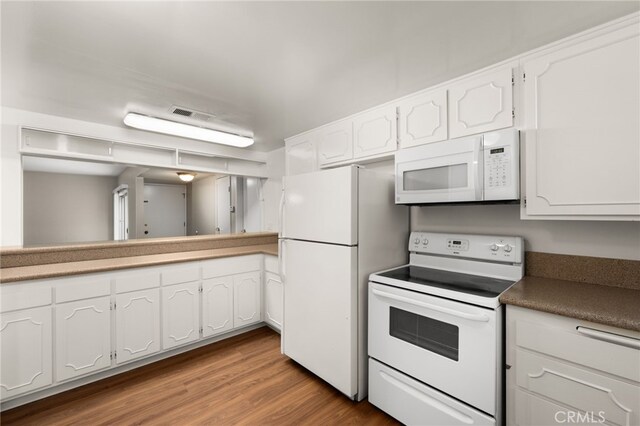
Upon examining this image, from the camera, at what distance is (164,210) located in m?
5.61

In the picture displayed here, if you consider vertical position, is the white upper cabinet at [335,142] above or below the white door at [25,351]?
above

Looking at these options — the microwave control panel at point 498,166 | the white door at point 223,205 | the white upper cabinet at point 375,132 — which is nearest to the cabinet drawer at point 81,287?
the white upper cabinet at point 375,132

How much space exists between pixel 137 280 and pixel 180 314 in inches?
19.3

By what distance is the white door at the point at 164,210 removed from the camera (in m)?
5.37

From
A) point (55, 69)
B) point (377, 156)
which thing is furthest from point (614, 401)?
point (55, 69)

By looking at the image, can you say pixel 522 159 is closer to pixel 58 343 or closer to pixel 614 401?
pixel 614 401

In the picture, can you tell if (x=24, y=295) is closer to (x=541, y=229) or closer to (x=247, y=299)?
(x=247, y=299)

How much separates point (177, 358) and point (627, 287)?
3260 mm

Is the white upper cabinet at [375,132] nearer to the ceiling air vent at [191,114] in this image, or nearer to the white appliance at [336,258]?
the white appliance at [336,258]

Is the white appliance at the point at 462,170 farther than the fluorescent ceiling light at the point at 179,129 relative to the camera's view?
No

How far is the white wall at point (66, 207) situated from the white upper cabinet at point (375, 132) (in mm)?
5231

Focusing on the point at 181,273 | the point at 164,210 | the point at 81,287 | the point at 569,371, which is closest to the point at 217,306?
the point at 181,273

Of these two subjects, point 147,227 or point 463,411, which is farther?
point 147,227

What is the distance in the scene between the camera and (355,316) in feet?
6.21
